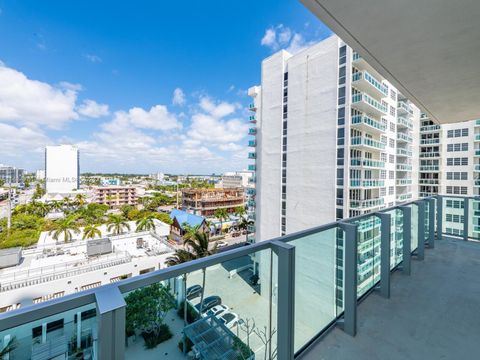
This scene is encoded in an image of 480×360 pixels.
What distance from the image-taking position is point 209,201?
43500mm

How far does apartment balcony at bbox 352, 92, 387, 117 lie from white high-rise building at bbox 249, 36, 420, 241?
64 mm

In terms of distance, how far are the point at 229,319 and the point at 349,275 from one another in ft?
3.84

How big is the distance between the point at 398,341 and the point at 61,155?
86.5 meters

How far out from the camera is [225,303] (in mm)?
1307

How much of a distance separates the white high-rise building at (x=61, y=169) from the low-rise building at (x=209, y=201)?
4419cm

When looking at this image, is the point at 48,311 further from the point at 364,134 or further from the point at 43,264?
the point at 43,264

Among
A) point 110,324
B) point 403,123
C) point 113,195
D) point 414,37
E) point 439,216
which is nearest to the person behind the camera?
point 110,324

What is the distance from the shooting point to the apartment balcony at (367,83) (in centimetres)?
1522

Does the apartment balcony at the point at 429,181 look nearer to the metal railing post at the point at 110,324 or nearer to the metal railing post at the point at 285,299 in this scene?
the metal railing post at the point at 285,299

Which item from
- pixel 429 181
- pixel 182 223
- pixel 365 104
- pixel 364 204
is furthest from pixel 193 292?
pixel 429 181

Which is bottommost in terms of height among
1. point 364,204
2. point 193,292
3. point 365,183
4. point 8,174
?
point 364,204

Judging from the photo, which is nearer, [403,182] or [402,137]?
[403,182]

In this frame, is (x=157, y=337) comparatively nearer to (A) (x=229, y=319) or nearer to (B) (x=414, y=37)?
(A) (x=229, y=319)

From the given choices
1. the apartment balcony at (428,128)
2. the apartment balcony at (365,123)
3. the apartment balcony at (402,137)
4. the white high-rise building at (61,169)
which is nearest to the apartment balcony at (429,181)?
the apartment balcony at (428,128)
